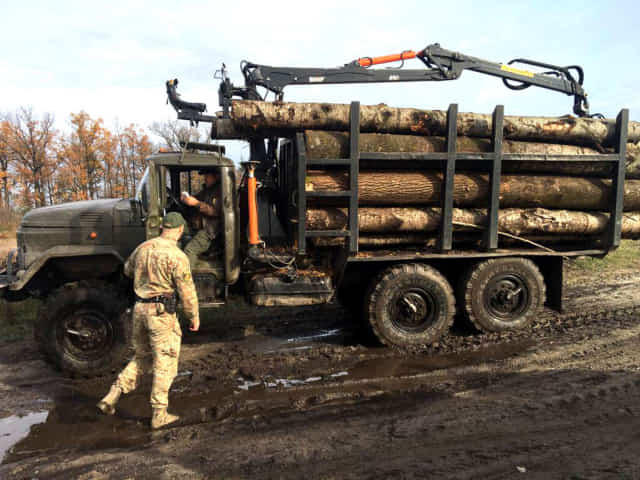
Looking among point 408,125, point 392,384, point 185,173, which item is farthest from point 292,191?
point 392,384

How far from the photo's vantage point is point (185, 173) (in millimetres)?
5008

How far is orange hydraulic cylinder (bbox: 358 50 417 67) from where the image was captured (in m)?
6.79

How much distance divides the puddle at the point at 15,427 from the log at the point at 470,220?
3.35 metres

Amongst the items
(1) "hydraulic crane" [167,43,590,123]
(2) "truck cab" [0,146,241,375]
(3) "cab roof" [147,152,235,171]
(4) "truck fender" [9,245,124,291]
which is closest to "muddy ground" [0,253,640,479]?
(2) "truck cab" [0,146,241,375]

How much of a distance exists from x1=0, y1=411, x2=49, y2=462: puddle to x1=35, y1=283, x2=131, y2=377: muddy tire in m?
0.87

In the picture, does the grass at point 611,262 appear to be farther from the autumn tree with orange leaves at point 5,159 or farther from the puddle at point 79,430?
the autumn tree with orange leaves at point 5,159

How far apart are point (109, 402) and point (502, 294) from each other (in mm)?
4871

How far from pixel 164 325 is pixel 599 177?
607cm

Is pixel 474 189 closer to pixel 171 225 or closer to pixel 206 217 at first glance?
pixel 206 217

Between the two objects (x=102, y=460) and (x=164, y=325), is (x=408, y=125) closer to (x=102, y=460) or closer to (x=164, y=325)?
(x=164, y=325)

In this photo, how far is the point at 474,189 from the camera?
5352 millimetres

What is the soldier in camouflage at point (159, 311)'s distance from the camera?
3.54 meters

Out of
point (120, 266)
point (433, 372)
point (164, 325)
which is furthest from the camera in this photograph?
point (120, 266)

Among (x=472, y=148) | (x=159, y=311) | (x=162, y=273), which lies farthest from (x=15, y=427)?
(x=472, y=148)
